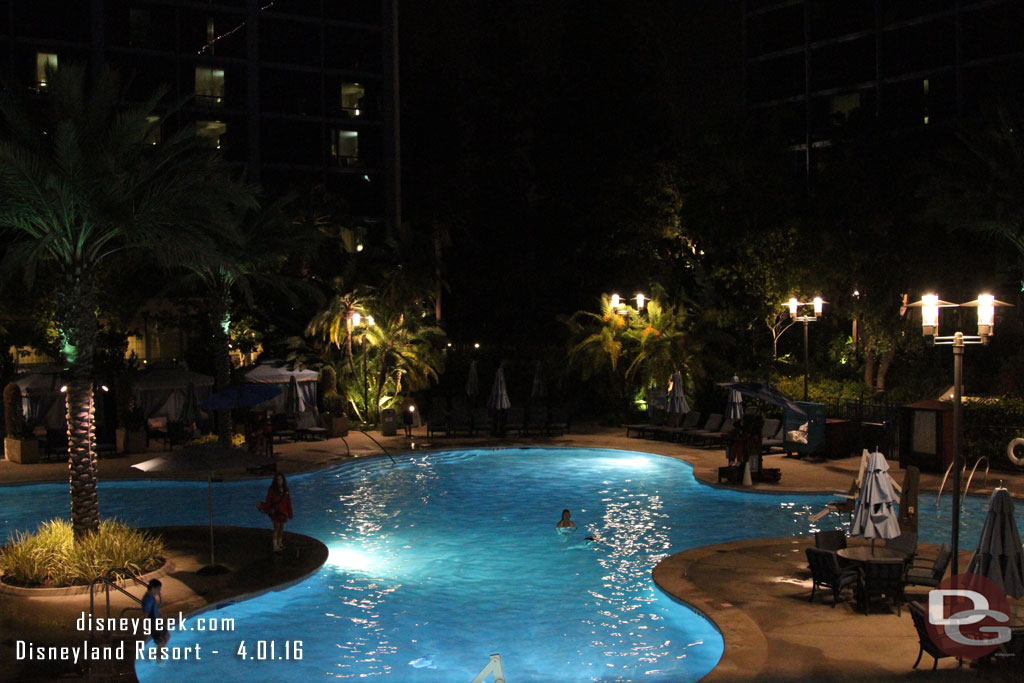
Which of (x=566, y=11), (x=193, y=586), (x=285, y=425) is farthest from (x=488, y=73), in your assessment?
(x=193, y=586)

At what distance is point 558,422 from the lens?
1281 inches

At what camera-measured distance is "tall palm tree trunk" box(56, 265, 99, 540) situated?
15938 mm

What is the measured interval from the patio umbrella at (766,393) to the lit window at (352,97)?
1748 inches

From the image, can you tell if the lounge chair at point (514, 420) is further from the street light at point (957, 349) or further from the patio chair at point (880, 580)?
the patio chair at point (880, 580)

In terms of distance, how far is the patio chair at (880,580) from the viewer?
12750 millimetres

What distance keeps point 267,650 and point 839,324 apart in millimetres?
36189

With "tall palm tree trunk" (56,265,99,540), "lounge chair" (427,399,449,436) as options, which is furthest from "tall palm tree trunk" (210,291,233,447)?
"tall palm tree trunk" (56,265,99,540)

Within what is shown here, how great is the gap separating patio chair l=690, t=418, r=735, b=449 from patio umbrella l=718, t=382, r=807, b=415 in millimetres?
2591

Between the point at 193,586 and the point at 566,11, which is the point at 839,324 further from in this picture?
the point at 193,586

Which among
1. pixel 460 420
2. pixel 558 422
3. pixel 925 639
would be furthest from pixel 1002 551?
pixel 460 420

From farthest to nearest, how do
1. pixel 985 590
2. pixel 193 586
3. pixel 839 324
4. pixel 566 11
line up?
pixel 566 11 → pixel 839 324 → pixel 193 586 → pixel 985 590

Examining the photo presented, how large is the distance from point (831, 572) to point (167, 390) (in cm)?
2746

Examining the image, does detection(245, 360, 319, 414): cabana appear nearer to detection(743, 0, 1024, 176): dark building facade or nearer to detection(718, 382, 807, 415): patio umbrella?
detection(718, 382, 807, 415): patio umbrella

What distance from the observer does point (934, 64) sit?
55906 mm
